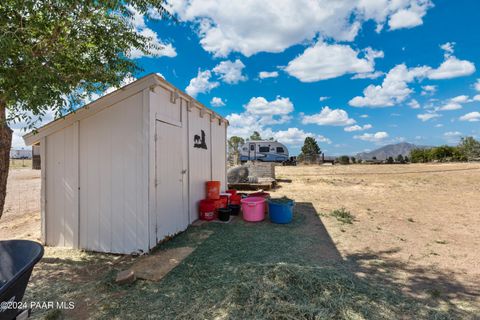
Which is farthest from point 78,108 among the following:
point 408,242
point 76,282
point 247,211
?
point 408,242

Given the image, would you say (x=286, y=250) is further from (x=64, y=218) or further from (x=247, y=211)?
(x=64, y=218)

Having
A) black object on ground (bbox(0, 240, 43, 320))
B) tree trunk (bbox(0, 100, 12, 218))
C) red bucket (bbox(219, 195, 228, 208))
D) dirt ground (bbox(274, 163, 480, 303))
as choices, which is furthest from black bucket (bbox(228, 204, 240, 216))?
black object on ground (bbox(0, 240, 43, 320))

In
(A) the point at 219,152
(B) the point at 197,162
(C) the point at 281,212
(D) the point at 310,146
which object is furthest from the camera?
(D) the point at 310,146

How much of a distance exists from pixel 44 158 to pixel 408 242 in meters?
6.53

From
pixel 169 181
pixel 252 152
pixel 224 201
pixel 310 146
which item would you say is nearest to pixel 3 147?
pixel 169 181

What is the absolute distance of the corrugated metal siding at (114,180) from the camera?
13.1 feet

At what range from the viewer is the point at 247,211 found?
586 centimetres

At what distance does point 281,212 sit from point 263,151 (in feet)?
57.0

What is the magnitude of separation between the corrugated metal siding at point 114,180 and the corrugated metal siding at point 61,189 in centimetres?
18

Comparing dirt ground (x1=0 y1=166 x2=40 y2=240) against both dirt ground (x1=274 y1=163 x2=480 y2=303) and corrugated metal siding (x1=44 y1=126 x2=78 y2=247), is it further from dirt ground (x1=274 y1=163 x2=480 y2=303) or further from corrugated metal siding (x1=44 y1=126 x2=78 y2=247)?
dirt ground (x1=274 y1=163 x2=480 y2=303)

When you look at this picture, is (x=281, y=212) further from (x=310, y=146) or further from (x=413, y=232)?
(x=310, y=146)

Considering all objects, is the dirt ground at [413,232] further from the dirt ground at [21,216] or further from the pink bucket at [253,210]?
the dirt ground at [21,216]

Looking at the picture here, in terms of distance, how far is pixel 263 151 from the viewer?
22891mm

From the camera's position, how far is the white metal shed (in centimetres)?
399
